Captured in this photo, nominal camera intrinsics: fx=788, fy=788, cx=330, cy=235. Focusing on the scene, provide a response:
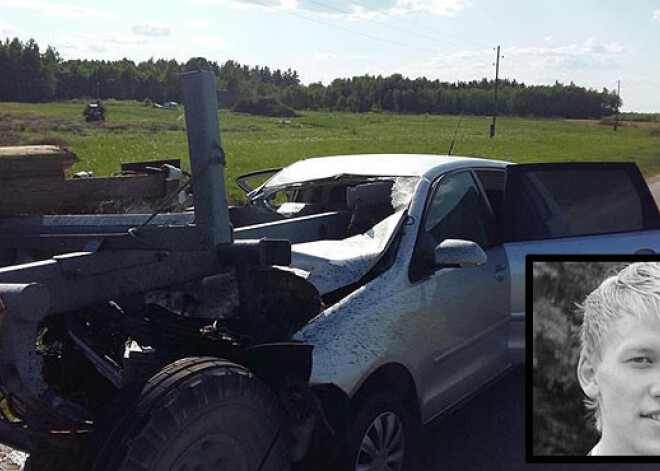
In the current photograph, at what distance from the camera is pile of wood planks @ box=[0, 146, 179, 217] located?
13.2ft

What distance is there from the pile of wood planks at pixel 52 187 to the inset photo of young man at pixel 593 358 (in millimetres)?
2733

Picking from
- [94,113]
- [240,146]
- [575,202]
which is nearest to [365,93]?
[94,113]

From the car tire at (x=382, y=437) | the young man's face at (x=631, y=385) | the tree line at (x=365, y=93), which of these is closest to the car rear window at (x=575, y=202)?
the car tire at (x=382, y=437)

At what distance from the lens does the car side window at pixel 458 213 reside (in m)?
4.71

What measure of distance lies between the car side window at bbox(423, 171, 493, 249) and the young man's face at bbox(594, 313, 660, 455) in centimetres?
224

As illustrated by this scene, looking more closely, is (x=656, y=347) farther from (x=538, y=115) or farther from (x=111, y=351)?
(x=538, y=115)

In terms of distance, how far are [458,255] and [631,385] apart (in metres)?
1.93

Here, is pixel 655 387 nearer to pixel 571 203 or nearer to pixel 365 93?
pixel 571 203

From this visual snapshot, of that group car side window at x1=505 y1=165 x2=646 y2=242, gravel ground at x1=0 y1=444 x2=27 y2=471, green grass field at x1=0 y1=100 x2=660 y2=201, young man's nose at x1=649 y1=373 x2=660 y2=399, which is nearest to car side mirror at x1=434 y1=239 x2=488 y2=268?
car side window at x1=505 y1=165 x2=646 y2=242

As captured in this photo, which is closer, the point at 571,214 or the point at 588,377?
the point at 588,377

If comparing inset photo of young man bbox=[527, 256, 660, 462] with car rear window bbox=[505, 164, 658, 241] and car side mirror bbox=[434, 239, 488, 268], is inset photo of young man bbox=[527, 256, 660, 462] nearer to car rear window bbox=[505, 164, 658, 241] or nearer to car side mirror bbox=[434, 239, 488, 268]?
car side mirror bbox=[434, 239, 488, 268]

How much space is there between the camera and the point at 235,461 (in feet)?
9.67

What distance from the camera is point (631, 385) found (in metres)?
2.27

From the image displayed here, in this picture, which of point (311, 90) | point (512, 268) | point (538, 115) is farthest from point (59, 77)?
point (512, 268)
